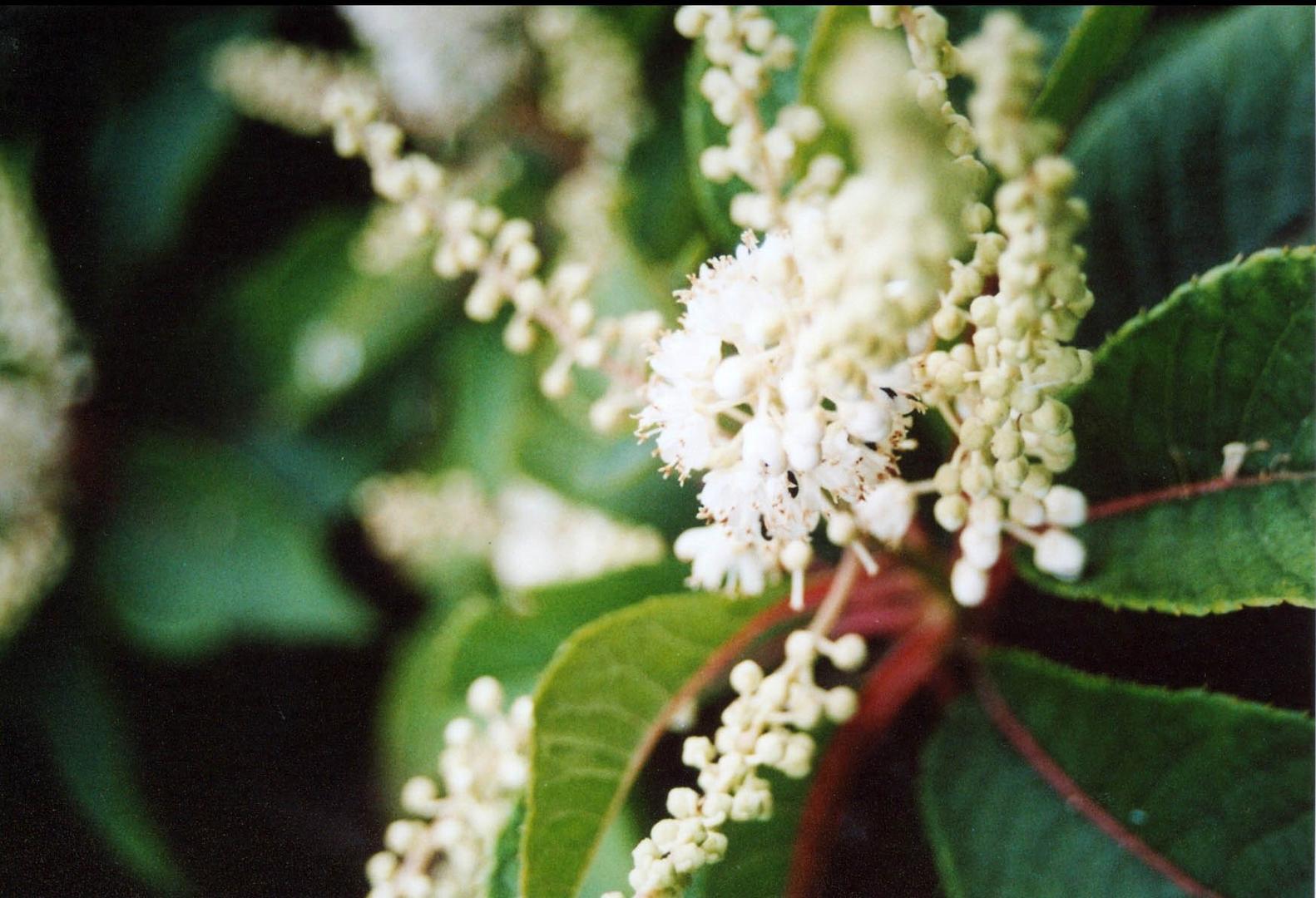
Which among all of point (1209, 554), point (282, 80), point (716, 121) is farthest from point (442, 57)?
point (1209, 554)

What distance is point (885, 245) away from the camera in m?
0.40

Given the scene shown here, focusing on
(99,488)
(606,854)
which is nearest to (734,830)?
(606,854)

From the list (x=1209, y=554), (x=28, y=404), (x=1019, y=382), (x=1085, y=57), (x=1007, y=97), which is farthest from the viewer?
(x=28, y=404)

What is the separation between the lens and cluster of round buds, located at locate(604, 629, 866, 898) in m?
0.52

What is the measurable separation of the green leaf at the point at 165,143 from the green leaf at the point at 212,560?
0.33 metres

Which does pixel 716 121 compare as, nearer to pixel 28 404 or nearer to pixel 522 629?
pixel 522 629

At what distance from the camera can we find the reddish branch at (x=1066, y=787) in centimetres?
61

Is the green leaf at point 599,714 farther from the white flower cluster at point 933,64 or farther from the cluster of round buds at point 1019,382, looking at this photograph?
the white flower cluster at point 933,64

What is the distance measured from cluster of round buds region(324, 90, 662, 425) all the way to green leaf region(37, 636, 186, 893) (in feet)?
3.56

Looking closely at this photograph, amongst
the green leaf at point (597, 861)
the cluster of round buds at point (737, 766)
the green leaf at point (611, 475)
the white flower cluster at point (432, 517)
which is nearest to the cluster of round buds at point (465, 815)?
the green leaf at point (597, 861)

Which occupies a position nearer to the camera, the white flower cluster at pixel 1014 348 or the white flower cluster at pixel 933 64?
the white flower cluster at pixel 1014 348

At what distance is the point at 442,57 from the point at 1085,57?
3.12 feet

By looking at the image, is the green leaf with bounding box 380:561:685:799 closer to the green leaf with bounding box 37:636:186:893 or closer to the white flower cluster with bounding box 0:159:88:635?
the green leaf with bounding box 37:636:186:893

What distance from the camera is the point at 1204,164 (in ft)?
2.59
